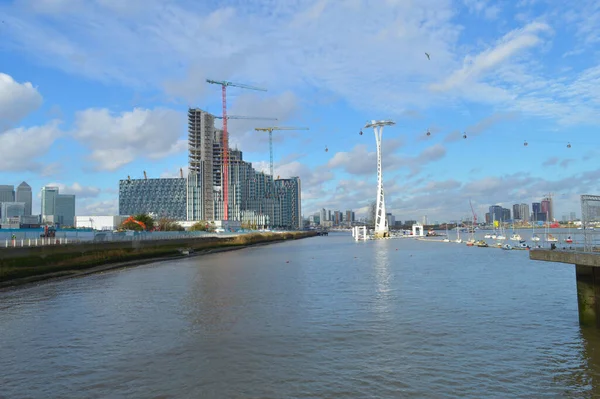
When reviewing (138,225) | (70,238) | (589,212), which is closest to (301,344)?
(589,212)

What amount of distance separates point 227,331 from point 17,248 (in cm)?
2953

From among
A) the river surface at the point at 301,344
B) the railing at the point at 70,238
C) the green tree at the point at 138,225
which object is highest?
the green tree at the point at 138,225

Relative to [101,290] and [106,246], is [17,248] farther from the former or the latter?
[106,246]

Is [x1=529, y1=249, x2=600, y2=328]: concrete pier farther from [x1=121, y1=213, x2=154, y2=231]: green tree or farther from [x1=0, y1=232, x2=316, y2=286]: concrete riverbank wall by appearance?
[x1=121, y1=213, x2=154, y2=231]: green tree

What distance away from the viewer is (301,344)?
16.7 m

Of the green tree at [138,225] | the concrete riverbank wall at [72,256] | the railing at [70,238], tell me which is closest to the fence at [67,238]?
the railing at [70,238]

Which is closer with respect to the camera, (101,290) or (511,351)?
(511,351)

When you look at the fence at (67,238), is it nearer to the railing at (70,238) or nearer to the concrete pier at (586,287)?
the railing at (70,238)

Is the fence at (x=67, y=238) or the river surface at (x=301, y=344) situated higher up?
the fence at (x=67, y=238)

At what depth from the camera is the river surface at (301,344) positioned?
40.7ft

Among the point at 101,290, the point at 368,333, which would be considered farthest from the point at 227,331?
the point at 101,290

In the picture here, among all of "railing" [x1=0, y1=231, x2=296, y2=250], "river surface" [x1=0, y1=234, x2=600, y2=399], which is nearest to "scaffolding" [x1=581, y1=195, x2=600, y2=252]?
"river surface" [x1=0, y1=234, x2=600, y2=399]

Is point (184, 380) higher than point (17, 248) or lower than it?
lower

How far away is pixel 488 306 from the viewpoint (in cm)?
2406
